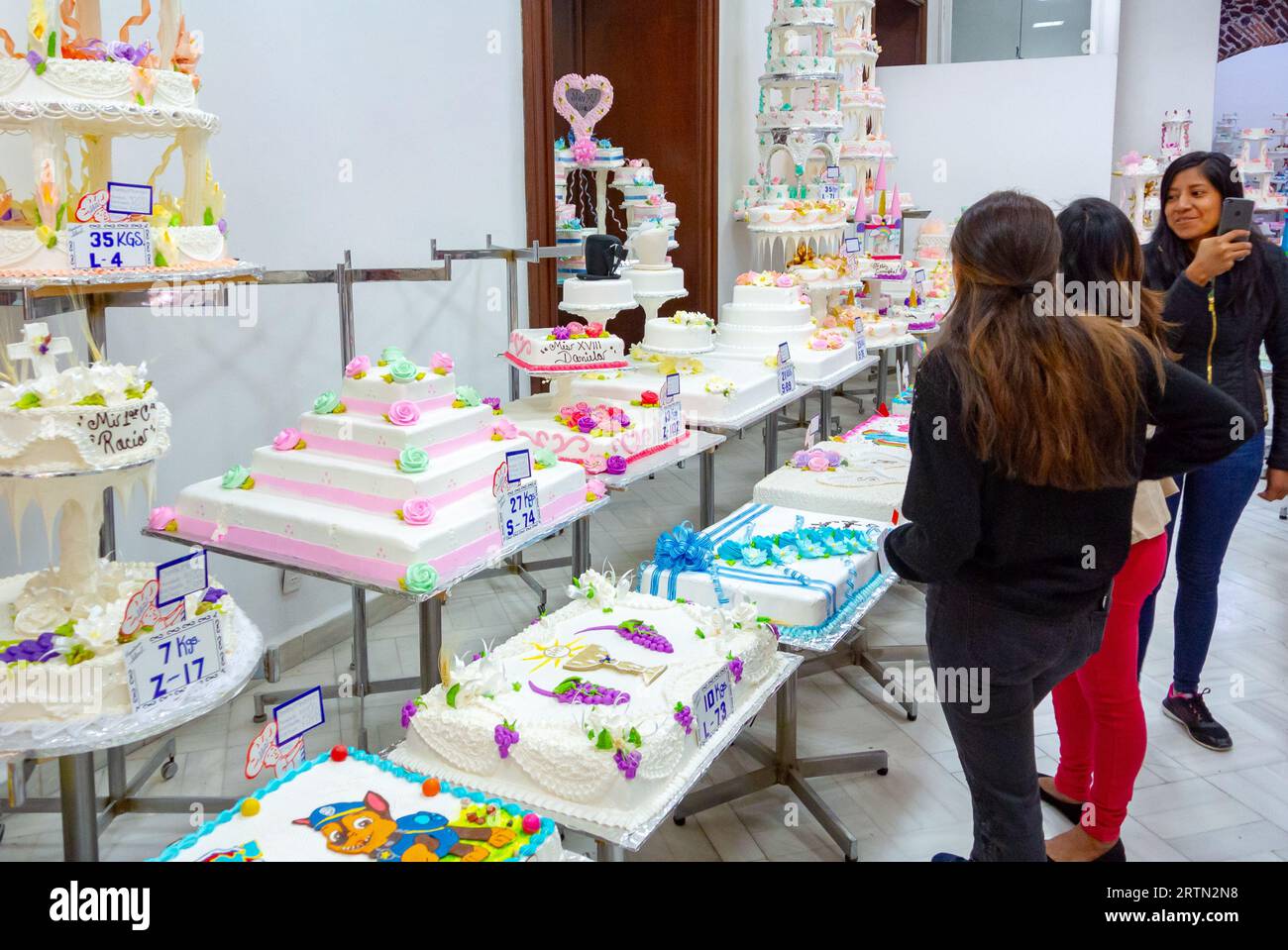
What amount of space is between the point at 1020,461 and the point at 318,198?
292cm

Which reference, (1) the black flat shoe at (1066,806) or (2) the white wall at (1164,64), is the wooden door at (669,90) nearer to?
(1) the black flat shoe at (1066,806)

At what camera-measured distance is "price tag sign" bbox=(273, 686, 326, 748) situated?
189 cm

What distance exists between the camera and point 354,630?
354cm

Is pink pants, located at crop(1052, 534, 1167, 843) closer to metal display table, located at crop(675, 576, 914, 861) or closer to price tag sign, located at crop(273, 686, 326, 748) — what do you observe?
metal display table, located at crop(675, 576, 914, 861)

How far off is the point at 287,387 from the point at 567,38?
4.18 m

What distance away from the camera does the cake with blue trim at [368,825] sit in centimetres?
173

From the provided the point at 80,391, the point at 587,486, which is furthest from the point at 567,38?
the point at 80,391

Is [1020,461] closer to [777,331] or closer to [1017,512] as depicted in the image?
[1017,512]

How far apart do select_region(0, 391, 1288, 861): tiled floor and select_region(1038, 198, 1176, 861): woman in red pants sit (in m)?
0.22

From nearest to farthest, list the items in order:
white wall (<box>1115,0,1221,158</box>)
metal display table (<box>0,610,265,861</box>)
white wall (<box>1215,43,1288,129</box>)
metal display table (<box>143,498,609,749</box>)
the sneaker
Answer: metal display table (<box>0,610,265,861</box>)
metal display table (<box>143,498,609,749</box>)
the sneaker
white wall (<box>1115,0,1221,158</box>)
white wall (<box>1215,43,1288,129</box>)

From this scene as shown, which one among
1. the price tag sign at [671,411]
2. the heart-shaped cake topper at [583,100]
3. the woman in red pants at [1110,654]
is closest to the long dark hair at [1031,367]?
the woman in red pants at [1110,654]

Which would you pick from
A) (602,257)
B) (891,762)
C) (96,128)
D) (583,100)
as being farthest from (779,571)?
(583,100)

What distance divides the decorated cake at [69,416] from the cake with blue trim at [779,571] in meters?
1.38

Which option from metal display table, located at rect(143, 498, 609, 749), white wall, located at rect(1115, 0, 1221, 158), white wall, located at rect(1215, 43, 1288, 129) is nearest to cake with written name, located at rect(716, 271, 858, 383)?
metal display table, located at rect(143, 498, 609, 749)
